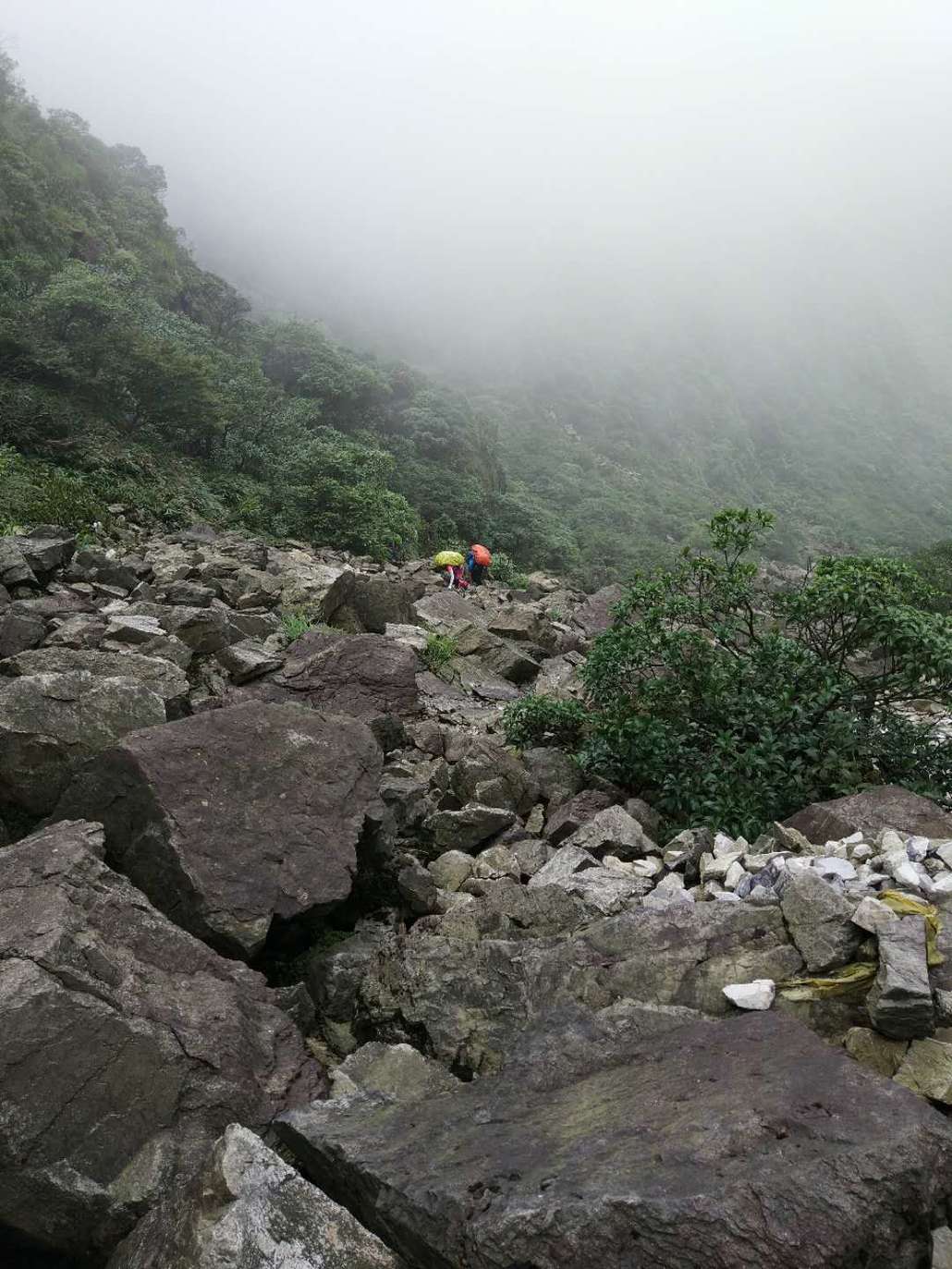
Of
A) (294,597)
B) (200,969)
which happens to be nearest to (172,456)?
(294,597)

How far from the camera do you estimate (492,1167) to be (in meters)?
2.61

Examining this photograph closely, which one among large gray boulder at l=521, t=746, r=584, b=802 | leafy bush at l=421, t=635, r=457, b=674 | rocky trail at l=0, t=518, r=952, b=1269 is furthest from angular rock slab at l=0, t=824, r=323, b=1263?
leafy bush at l=421, t=635, r=457, b=674

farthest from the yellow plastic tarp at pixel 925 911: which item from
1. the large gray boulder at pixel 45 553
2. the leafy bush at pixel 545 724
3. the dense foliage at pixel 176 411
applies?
the dense foliage at pixel 176 411

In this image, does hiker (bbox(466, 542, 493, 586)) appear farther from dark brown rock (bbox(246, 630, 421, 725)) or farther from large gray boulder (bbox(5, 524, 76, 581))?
dark brown rock (bbox(246, 630, 421, 725))

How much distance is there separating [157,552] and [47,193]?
24671 mm

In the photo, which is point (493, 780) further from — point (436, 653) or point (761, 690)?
point (436, 653)

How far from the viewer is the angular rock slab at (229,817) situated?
432cm

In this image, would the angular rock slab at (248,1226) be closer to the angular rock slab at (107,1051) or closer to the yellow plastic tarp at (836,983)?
the angular rock slab at (107,1051)

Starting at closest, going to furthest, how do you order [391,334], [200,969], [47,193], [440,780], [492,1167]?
[492,1167]
[200,969]
[440,780]
[47,193]
[391,334]

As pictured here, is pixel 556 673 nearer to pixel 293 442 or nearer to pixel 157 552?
pixel 157 552

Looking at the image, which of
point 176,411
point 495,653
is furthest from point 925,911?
point 176,411

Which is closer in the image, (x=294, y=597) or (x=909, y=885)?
(x=909, y=885)

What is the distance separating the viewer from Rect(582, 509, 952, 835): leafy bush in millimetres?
6598

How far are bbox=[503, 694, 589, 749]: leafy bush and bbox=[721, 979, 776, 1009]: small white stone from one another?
4.63 m
